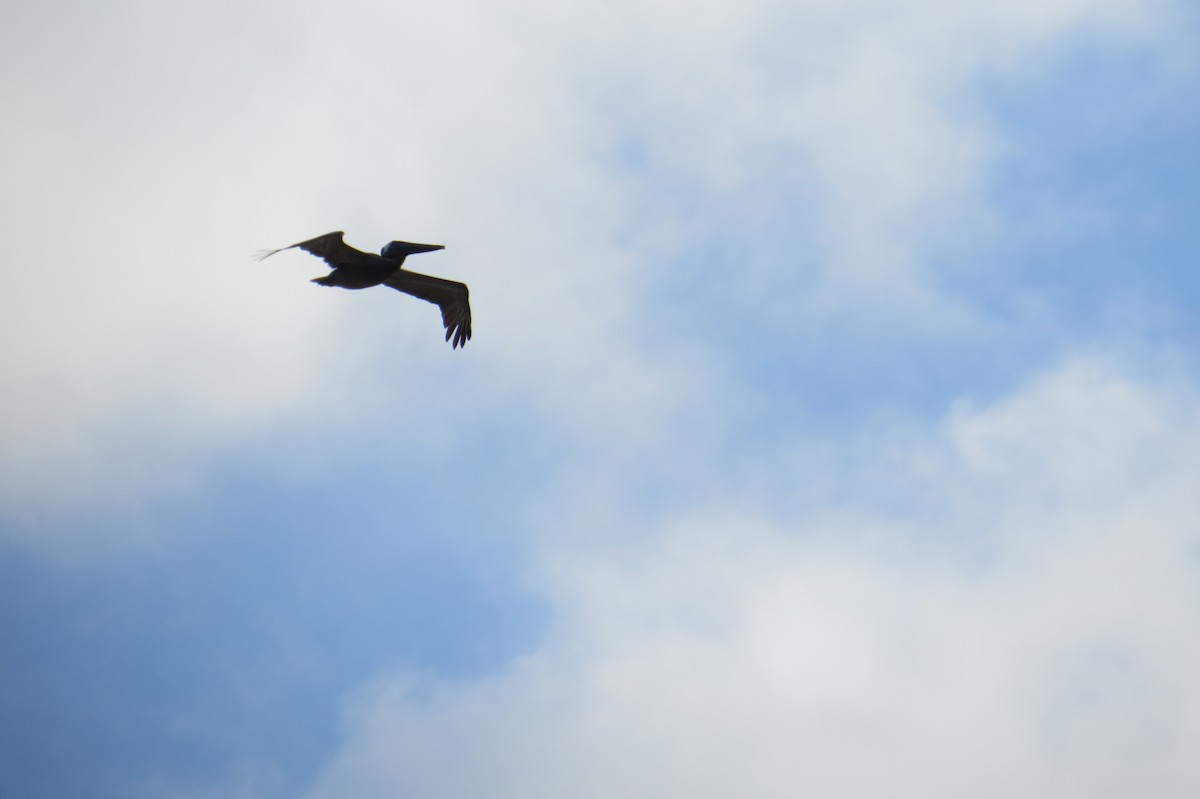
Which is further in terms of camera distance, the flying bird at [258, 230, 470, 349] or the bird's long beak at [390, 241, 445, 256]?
the bird's long beak at [390, 241, 445, 256]

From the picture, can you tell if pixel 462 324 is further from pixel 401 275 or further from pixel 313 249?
pixel 313 249

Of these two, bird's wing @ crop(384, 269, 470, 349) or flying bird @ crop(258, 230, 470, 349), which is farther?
bird's wing @ crop(384, 269, 470, 349)

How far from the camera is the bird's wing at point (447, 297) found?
3488 cm

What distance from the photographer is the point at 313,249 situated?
31.3 m

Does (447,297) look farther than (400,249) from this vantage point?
Yes

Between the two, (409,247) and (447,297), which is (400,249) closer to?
(409,247)

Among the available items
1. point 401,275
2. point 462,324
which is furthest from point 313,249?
point 462,324

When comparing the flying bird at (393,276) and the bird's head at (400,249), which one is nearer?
the flying bird at (393,276)

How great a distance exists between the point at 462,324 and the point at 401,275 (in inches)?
98.5

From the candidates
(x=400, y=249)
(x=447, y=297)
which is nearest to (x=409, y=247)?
(x=400, y=249)

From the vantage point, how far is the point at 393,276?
34.2 meters

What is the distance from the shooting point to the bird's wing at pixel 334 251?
102 ft

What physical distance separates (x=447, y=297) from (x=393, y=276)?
2051 millimetres

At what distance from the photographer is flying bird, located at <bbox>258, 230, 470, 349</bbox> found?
31.6 m
